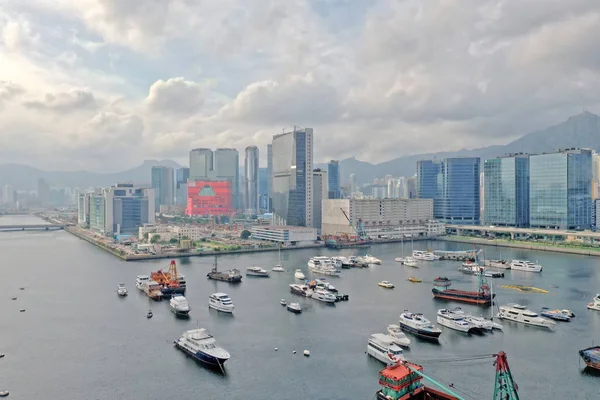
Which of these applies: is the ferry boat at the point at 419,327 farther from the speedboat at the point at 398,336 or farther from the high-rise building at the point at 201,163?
the high-rise building at the point at 201,163

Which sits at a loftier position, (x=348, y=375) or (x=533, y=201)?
(x=533, y=201)

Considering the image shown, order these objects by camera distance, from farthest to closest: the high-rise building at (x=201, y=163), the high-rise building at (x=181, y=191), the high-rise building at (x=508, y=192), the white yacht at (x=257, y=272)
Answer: the high-rise building at (x=181, y=191)
the high-rise building at (x=201, y=163)
the high-rise building at (x=508, y=192)
the white yacht at (x=257, y=272)

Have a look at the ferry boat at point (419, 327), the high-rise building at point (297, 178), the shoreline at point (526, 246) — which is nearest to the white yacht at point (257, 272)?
the ferry boat at point (419, 327)

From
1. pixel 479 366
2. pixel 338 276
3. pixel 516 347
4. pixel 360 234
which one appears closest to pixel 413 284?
pixel 338 276

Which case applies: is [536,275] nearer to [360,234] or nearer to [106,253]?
[360,234]

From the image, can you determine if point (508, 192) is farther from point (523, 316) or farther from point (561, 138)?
point (561, 138)

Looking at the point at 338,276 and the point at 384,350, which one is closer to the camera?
the point at 384,350
